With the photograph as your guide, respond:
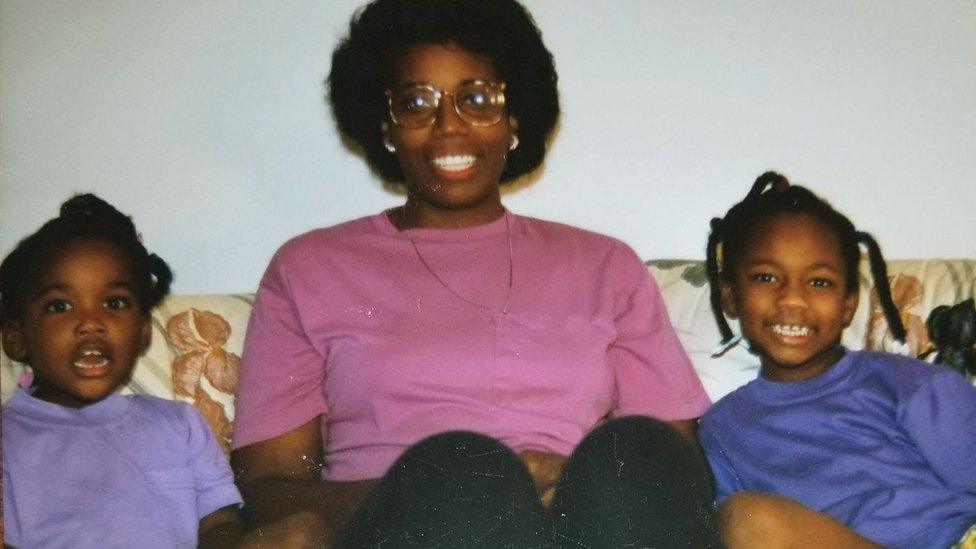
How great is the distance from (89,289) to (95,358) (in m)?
0.10

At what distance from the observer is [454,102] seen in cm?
135

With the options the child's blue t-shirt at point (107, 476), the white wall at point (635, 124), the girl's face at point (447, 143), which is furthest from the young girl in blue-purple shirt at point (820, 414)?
the child's blue t-shirt at point (107, 476)

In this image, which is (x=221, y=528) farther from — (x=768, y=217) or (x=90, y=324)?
(x=768, y=217)

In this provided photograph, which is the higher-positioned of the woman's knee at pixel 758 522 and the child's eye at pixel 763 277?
the child's eye at pixel 763 277

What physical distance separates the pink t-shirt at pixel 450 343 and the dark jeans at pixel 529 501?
12.3 inches

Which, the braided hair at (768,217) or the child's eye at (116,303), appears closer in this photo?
the child's eye at (116,303)

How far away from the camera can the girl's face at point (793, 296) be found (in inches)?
53.7

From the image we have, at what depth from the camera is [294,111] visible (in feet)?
5.66

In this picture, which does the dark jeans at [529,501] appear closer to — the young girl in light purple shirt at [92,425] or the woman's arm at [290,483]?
the woman's arm at [290,483]

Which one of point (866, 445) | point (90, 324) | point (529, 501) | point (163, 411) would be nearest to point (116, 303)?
point (90, 324)

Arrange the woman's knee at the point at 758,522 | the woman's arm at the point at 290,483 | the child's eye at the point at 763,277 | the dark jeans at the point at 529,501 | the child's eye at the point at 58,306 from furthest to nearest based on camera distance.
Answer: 1. the child's eye at the point at 763,277
2. the child's eye at the point at 58,306
3. the woman's arm at the point at 290,483
4. the woman's knee at the point at 758,522
5. the dark jeans at the point at 529,501

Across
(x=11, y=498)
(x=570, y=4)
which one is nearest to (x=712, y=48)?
(x=570, y=4)

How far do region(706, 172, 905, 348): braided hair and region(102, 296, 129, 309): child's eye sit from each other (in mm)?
917

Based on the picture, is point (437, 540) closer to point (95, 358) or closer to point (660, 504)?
point (660, 504)
